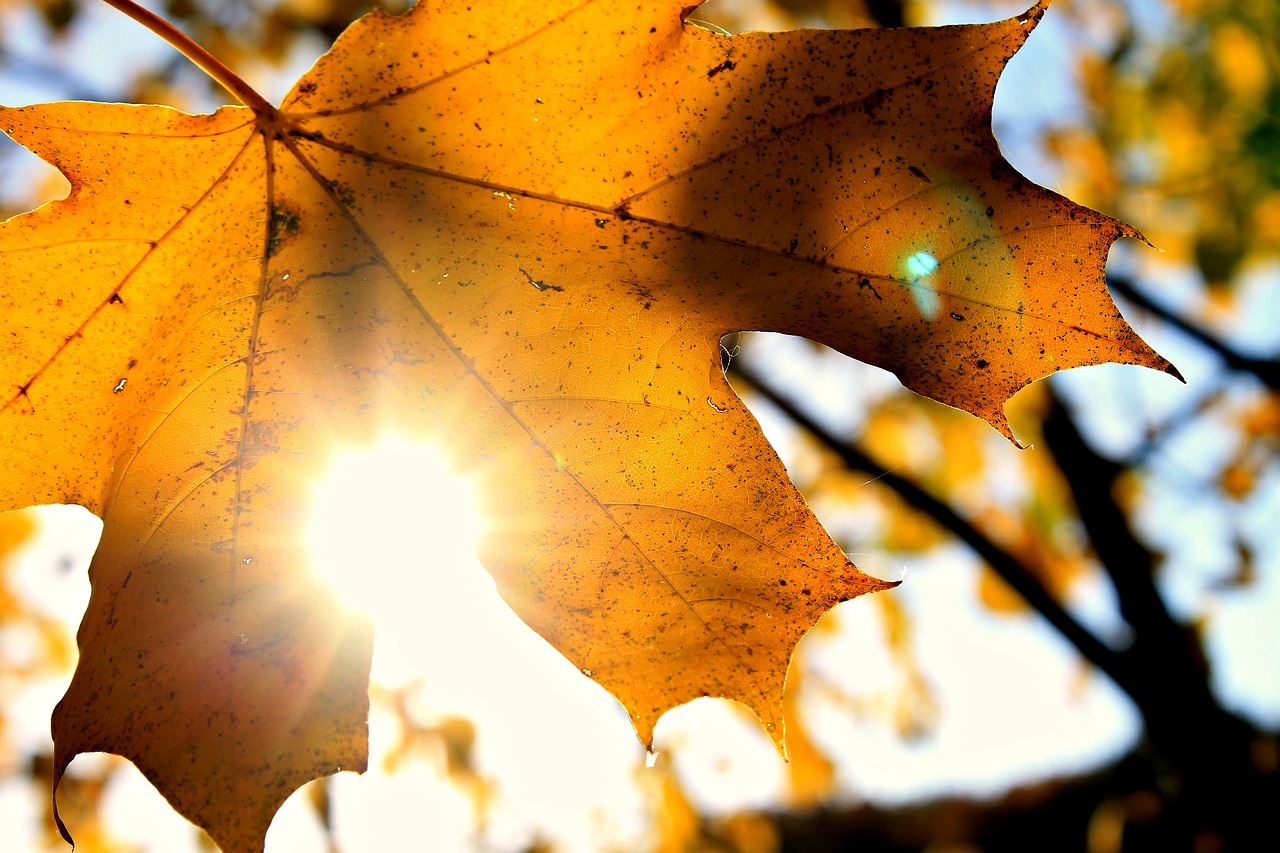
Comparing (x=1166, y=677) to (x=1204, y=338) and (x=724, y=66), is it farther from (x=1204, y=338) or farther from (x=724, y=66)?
(x=724, y=66)

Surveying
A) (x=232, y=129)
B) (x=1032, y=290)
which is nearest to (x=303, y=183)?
(x=232, y=129)

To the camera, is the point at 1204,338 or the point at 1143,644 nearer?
the point at 1143,644

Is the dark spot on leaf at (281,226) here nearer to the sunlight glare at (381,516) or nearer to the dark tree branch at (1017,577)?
the sunlight glare at (381,516)

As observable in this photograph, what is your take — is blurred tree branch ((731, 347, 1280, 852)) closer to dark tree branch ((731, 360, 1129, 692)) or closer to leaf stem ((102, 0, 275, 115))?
dark tree branch ((731, 360, 1129, 692))

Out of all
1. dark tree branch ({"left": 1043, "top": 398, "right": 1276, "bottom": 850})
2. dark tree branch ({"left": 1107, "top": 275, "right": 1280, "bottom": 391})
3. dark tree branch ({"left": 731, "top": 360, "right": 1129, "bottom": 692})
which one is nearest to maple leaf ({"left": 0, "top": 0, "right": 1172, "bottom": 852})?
dark tree branch ({"left": 731, "top": 360, "right": 1129, "bottom": 692})

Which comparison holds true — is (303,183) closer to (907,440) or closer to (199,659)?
(199,659)

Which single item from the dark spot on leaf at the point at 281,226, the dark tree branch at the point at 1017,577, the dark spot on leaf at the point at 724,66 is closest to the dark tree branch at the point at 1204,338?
the dark tree branch at the point at 1017,577

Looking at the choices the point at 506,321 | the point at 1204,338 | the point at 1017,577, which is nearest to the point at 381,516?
the point at 506,321

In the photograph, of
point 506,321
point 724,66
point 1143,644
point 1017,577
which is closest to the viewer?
point 724,66
